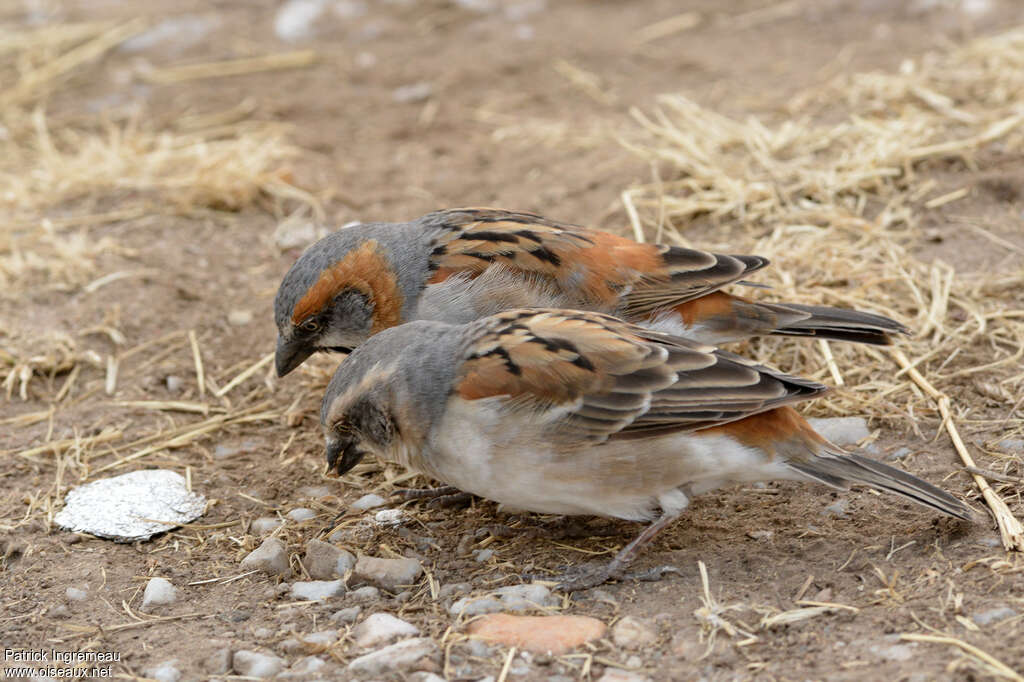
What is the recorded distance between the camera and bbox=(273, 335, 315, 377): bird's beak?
239 inches

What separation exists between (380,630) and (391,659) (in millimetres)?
237

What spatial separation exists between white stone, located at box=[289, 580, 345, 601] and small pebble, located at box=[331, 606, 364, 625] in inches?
5.8

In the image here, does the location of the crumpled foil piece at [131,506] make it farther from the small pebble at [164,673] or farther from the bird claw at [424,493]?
the small pebble at [164,673]

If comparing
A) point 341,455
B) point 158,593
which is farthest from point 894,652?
point 158,593

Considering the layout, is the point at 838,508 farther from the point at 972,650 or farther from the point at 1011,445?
the point at 972,650

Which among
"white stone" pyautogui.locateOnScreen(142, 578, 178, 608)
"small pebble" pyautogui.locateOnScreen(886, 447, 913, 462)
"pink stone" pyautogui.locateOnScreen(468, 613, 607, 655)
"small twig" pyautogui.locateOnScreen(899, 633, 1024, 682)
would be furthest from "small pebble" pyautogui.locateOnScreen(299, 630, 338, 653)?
"small pebble" pyautogui.locateOnScreen(886, 447, 913, 462)

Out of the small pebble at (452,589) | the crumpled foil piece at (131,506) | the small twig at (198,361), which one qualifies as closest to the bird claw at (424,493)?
the small pebble at (452,589)

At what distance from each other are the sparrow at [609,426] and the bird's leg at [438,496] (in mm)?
568

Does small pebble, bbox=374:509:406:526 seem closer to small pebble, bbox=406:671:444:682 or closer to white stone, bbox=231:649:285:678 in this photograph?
white stone, bbox=231:649:285:678

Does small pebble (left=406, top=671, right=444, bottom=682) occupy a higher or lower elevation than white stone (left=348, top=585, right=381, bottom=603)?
higher

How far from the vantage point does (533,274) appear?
577cm

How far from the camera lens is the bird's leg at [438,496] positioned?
5.49 metres

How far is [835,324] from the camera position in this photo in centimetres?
553

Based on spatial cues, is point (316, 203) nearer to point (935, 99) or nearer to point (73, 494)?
point (73, 494)
